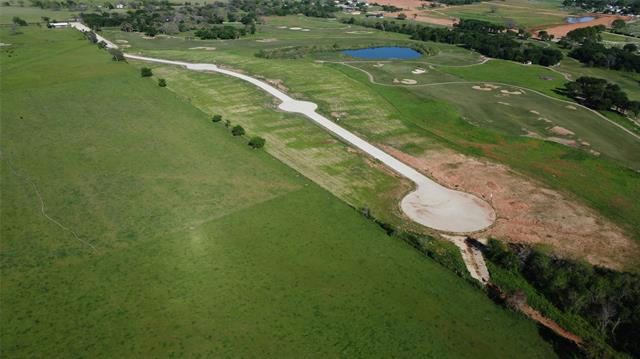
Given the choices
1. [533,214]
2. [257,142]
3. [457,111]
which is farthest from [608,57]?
[257,142]

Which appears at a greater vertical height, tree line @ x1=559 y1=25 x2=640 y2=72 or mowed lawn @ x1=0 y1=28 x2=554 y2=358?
tree line @ x1=559 y1=25 x2=640 y2=72

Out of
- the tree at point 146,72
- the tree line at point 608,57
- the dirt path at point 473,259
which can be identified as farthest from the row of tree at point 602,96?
the tree at point 146,72

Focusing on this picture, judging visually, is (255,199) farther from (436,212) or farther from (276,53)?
(276,53)

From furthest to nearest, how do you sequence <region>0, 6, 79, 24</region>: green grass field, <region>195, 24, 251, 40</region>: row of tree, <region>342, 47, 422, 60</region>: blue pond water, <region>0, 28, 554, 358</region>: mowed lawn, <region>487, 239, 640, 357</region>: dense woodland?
<region>0, 6, 79, 24</region>: green grass field, <region>195, 24, 251, 40</region>: row of tree, <region>342, 47, 422, 60</region>: blue pond water, <region>487, 239, 640, 357</region>: dense woodland, <region>0, 28, 554, 358</region>: mowed lawn

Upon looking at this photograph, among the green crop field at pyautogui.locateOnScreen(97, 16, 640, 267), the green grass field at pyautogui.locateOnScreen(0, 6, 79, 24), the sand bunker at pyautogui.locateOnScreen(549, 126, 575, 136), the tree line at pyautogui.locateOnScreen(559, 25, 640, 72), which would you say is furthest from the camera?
the green grass field at pyautogui.locateOnScreen(0, 6, 79, 24)

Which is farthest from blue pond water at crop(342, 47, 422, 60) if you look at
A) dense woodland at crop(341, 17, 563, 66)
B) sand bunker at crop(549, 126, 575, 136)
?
sand bunker at crop(549, 126, 575, 136)

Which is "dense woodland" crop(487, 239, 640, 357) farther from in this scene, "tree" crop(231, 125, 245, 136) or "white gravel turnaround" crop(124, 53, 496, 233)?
"tree" crop(231, 125, 245, 136)

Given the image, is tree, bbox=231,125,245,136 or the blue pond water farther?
the blue pond water
